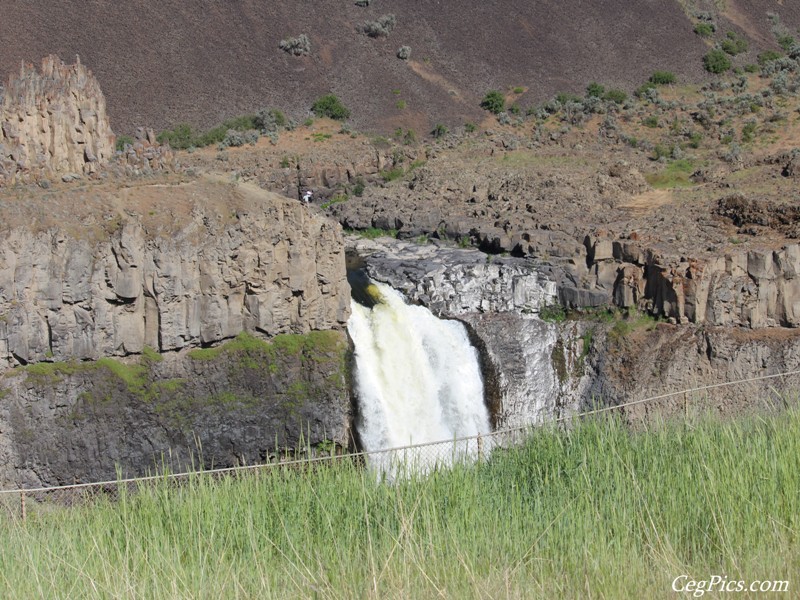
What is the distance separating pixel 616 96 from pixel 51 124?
40502mm

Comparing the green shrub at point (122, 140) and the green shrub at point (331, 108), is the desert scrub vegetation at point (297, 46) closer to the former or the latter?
the green shrub at point (331, 108)

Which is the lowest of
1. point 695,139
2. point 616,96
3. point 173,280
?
point 173,280

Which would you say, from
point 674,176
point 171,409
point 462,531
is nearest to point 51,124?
point 171,409

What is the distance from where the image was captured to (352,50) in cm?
6938

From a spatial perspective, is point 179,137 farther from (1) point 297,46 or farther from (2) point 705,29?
(2) point 705,29

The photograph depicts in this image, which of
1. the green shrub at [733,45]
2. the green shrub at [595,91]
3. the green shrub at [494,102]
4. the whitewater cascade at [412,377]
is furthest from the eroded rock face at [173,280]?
the green shrub at [733,45]

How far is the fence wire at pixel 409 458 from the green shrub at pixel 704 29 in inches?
1934

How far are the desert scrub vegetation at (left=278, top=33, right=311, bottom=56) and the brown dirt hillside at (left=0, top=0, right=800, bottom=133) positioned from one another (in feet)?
1.72

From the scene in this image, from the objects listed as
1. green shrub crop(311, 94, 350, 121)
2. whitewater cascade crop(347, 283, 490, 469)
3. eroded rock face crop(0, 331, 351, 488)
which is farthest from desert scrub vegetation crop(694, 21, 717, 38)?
eroded rock face crop(0, 331, 351, 488)

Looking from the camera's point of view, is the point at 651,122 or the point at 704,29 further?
the point at 704,29

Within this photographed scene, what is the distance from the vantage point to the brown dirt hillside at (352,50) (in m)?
62.2

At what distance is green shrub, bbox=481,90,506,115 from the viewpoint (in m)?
64.9

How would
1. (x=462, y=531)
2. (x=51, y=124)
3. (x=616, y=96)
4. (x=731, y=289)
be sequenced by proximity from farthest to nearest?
(x=616, y=96) < (x=731, y=289) < (x=51, y=124) < (x=462, y=531)

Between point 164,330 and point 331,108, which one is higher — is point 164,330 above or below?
below
